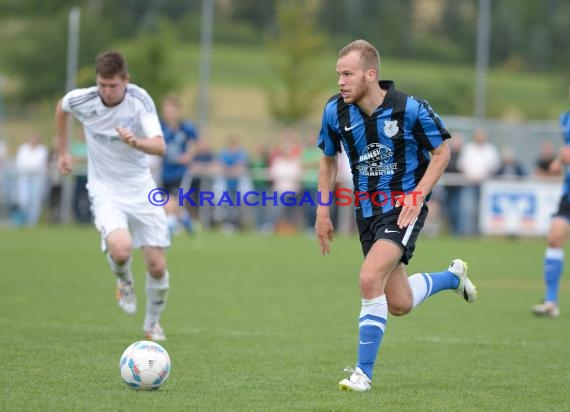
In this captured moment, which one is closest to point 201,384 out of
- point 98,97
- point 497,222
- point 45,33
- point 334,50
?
point 98,97

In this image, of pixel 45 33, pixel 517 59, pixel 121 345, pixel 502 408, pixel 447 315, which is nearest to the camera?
pixel 502 408

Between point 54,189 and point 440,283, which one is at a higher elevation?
point 54,189

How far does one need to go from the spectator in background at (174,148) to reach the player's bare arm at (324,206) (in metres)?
8.17

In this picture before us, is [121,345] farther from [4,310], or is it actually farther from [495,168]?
[495,168]

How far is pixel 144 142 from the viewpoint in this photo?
304 inches

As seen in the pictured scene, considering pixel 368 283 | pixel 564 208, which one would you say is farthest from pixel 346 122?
pixel 564 208

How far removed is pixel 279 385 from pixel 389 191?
1446mm

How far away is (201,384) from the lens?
251 inches

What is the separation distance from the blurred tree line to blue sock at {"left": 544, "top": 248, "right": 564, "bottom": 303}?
78.2 ft

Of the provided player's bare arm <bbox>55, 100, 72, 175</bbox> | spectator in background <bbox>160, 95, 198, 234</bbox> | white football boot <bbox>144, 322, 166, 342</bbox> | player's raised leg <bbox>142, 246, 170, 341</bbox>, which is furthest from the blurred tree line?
white football boot <bbox>144, 322, 166, 342</bbox>

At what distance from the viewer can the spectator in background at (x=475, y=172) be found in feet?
74.8

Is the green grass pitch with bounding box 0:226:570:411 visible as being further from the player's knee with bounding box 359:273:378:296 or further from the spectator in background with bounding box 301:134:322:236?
the spectator in background with bounding box 301:134:322:236

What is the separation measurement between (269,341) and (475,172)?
15163mm

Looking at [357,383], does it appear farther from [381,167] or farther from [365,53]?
[365,53]
